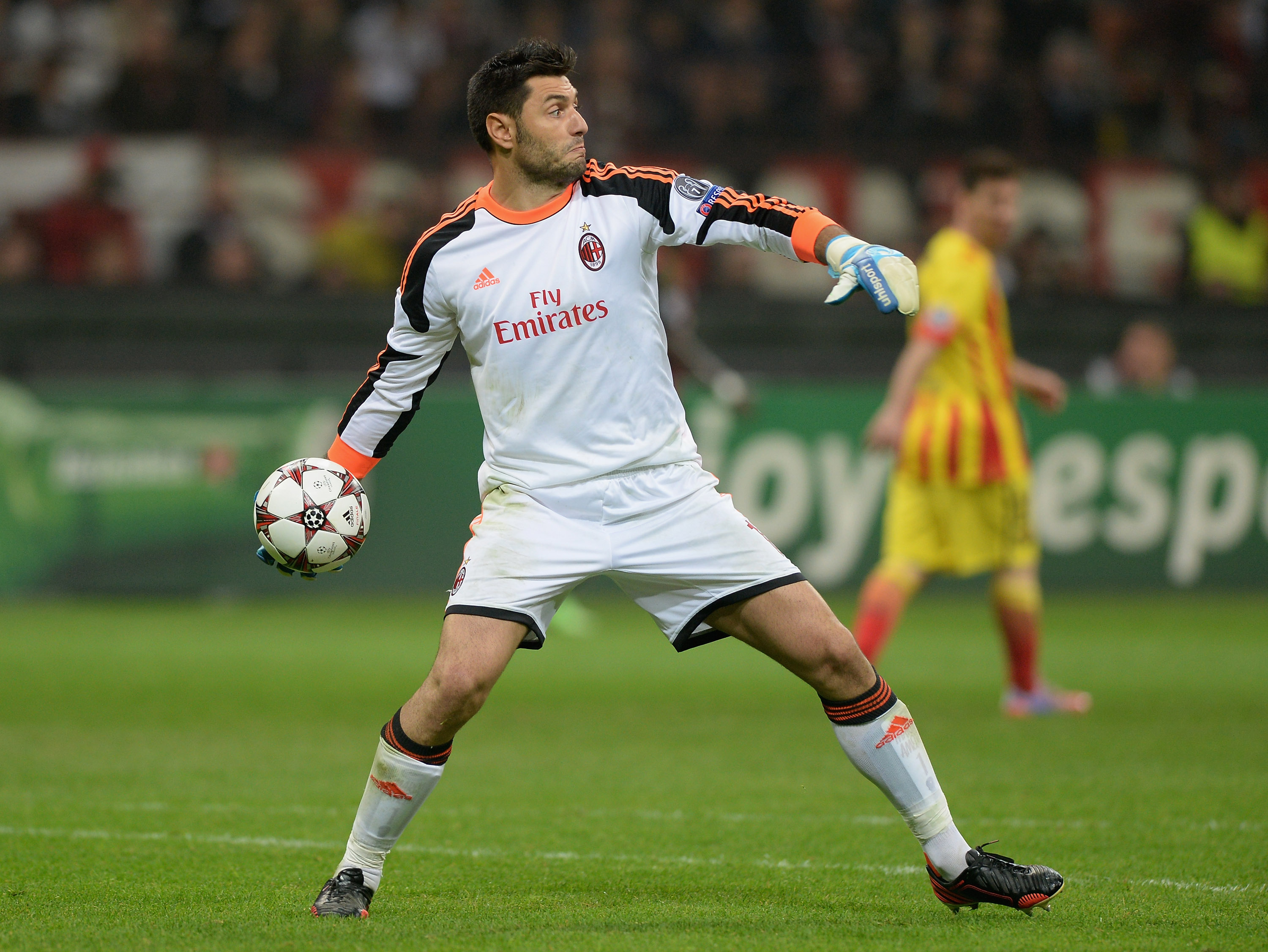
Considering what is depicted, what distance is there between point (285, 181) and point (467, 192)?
5.73ft

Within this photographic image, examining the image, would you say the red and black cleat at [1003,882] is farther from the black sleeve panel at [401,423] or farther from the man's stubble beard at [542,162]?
the man's stubble beard at [542,162]

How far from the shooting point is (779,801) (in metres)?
6.42

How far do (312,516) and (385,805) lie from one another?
857mm

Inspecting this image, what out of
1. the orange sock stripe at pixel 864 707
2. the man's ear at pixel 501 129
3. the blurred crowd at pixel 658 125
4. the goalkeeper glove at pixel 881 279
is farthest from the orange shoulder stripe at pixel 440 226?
the blurred crowd at pixel 658 125

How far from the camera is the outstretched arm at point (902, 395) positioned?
7820 mm

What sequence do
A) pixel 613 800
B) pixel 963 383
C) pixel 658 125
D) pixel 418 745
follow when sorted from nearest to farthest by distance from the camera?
pixel 418 745 → pixel 613 800 → pixel 963 383 → pixel 658 125

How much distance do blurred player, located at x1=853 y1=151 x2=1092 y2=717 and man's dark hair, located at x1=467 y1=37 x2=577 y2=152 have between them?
3975 mm

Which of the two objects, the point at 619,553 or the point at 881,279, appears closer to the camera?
the point at 881,279

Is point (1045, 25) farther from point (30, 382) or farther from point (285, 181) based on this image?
point (30, 382)

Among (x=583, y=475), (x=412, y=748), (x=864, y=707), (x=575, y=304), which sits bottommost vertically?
(x=412, y=748)

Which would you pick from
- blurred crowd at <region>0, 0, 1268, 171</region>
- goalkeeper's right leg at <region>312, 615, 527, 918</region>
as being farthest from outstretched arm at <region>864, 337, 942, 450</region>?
blurred crowd at <region>0, 0, 1268, 171</region>

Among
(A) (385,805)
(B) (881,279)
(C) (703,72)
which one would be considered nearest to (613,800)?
(A) (385,805)

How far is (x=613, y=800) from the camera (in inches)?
255

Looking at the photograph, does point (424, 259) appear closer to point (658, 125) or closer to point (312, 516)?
point (312, 516)
